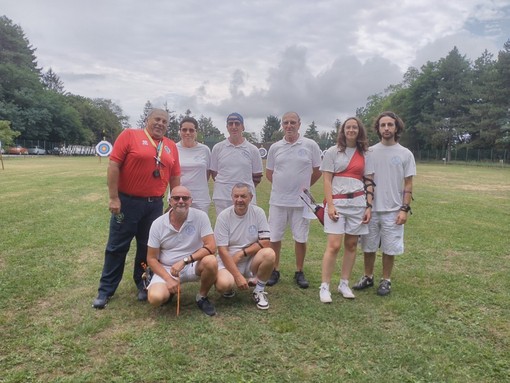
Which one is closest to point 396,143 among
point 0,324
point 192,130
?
point 192,130

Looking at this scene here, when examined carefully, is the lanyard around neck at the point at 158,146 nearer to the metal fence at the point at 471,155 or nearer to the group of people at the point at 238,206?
the group of people at the point at 238,206

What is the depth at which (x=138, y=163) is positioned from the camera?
A: 3.97 metres

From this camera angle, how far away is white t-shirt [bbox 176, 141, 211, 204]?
4859mm

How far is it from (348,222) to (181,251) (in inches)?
71.4

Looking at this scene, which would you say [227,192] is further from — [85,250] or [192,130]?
[85,250]

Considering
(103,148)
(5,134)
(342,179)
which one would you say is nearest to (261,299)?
(342,179)

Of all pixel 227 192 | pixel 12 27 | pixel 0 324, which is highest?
pixel 12 27

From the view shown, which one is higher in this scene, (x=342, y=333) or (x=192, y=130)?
(x=192, y=130)

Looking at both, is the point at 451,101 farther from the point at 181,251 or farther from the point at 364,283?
the point at 181,251

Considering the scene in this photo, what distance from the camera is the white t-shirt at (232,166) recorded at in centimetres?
482

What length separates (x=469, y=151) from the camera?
50.0 metres

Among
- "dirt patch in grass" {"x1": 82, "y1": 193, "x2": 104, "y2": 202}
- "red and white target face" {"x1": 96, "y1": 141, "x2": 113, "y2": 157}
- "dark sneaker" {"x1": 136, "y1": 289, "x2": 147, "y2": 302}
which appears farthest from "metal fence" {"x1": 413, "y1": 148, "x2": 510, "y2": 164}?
"dark sneaker" {"x1": 136, "y1": 289, "x2": 147, "y2": 302}

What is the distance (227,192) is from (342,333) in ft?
7.03

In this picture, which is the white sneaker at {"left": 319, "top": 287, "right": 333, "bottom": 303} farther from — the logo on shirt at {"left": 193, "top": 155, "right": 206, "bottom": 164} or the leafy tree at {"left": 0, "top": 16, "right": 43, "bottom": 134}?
the leafy tree at {"left": 0, "top": 16, "right": 43, "bottom": 134}
